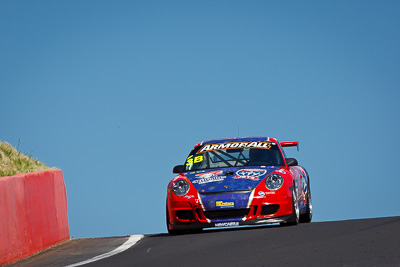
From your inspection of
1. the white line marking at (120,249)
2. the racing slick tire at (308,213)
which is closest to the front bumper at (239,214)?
the white line marking at (120,249)

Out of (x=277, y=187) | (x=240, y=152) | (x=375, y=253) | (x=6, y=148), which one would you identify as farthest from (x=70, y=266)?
(x=6, y=148)

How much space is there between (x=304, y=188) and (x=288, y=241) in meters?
4.57

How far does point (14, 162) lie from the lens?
1507 centimetres

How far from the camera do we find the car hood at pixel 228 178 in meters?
10.6

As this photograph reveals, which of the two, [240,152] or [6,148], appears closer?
[240,152]

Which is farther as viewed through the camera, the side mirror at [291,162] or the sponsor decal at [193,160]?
the sponsor decal at [193,160]

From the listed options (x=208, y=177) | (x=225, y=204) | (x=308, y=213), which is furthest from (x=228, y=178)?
(x=308, y=213)

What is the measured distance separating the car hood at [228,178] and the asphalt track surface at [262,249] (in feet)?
2.44

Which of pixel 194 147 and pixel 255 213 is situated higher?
pixel 194 147

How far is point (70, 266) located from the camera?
7793 millimetres

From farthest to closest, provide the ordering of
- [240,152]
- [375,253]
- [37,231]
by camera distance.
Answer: [240,152], [37,231], [375,253]

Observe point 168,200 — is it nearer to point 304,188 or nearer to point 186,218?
point 186,218

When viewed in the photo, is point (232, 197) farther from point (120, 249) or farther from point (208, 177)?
point (120, 249)

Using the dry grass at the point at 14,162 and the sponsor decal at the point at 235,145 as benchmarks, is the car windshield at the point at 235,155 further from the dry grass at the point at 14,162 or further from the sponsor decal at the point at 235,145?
the dry grass at the point at 14,162
